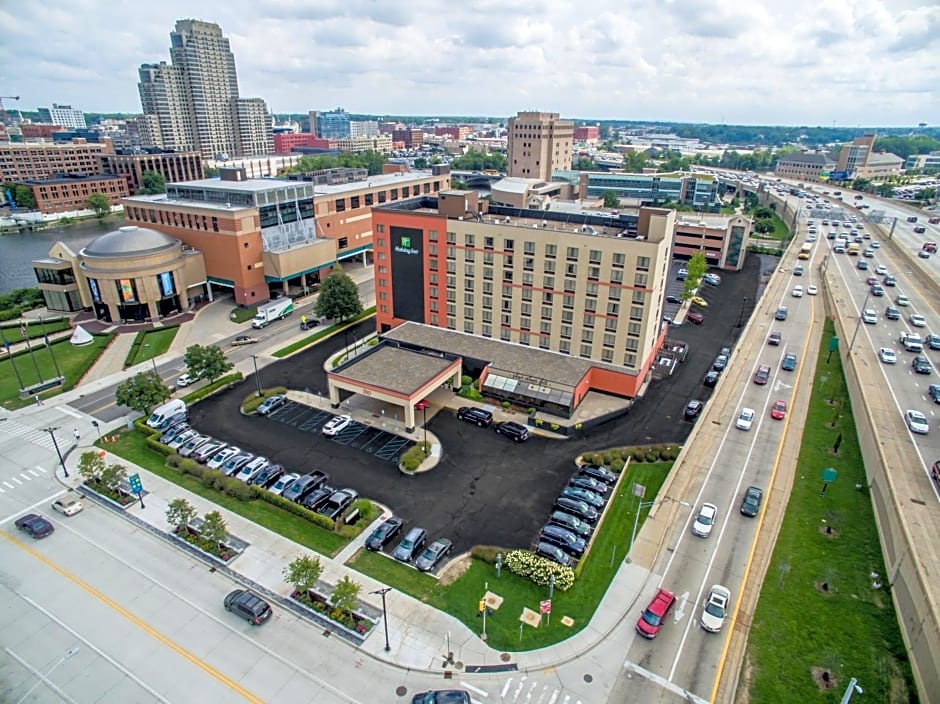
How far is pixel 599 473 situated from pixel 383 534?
2050 centimetres

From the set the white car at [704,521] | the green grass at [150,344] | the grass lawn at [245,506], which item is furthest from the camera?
the green grass at [150,344]

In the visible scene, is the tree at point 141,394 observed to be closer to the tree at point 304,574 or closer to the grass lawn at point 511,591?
the tree at point 304,574

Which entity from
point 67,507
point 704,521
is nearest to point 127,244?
point 67,507

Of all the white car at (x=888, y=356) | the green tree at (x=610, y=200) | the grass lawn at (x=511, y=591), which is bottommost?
the grass lawn at (x=511, y=591)

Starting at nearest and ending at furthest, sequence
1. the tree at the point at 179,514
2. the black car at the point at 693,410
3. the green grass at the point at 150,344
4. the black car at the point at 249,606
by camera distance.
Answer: the black car at the point at 249,606
the tree at the point at 179,514
the black car at the point at 693,410
the green grass at the point at 150,344

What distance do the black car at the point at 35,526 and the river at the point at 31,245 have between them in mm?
60957

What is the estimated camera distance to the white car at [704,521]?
41.5 metres

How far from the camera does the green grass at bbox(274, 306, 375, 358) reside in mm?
75125

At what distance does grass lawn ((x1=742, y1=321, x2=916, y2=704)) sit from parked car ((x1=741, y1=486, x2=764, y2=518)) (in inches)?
93.2

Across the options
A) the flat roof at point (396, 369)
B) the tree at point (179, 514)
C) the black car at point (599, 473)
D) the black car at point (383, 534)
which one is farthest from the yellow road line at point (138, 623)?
the black car at point (599, 473)

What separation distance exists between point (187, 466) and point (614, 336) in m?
46.9

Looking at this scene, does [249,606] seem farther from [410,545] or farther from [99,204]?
[99,204]

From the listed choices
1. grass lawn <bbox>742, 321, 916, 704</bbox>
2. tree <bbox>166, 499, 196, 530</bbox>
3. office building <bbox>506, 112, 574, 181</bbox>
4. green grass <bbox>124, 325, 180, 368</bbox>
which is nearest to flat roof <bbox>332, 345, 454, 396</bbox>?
tree <bbox>166, 499, 196, 530</bbox>

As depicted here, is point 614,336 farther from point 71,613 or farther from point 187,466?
point 71,613
